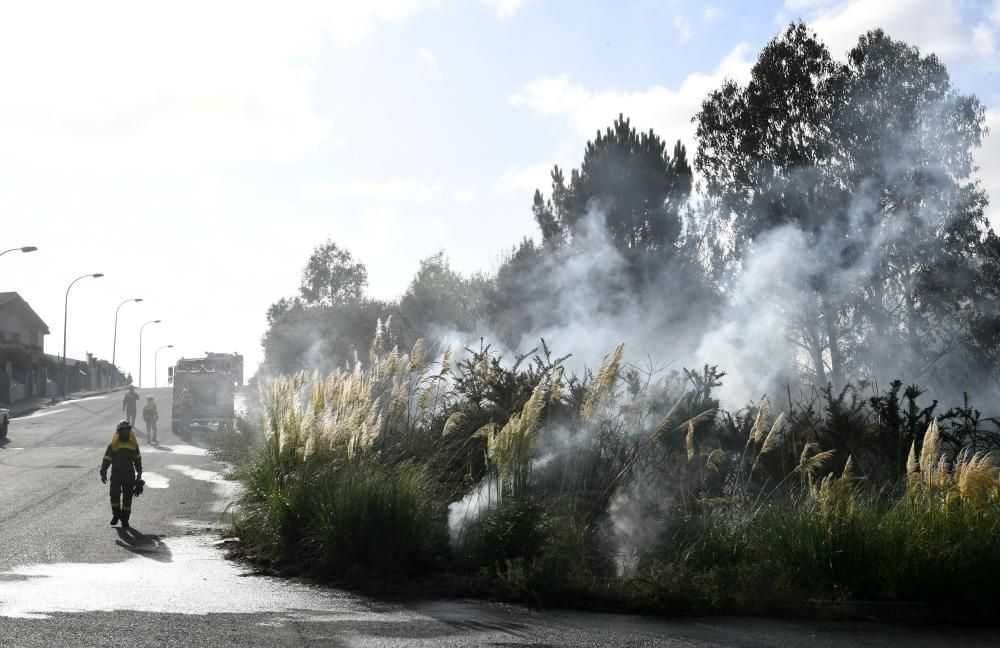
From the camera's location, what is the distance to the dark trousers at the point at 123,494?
475 inches

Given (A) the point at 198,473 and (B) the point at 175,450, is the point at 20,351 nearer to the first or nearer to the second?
(B) the point at 175,450

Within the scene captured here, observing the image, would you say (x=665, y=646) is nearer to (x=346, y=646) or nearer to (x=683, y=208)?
(x=346, y=646)

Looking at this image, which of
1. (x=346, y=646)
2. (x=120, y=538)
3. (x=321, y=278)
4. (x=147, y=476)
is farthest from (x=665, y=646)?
(x=321, y=278)

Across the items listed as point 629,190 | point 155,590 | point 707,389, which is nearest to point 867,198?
point 629,190

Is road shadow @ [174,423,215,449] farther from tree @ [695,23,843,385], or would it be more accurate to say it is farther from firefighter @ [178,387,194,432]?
tree @ [695,23,843,385]

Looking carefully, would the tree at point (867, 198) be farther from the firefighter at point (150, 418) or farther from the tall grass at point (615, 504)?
the firefighter at point (150, 418)

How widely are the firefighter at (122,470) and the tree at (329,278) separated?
2505 inches

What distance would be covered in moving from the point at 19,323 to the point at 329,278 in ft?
73.4

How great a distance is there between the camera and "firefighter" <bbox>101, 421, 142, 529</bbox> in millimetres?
12102

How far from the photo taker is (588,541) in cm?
851

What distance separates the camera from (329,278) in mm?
76938

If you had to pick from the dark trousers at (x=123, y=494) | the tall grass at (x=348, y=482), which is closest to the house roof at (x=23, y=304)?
the dark trousers at (x=123, y=494)

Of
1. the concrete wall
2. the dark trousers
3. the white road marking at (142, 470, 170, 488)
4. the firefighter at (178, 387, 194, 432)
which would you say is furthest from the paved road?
the concrete wall

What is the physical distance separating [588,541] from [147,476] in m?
12.8
